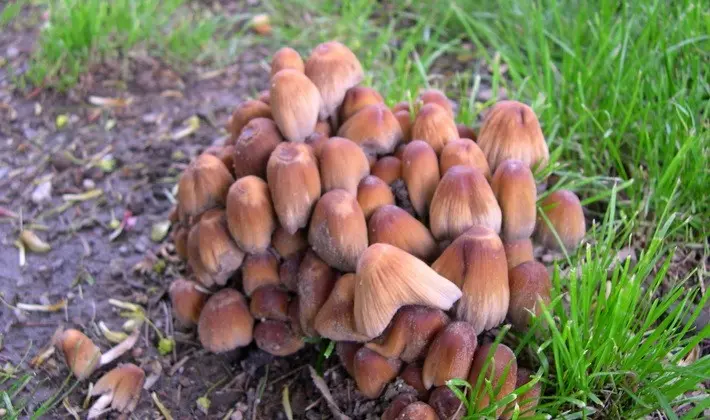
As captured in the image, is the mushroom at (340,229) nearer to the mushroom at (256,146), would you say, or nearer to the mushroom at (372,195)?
the mushroom at (372,195)

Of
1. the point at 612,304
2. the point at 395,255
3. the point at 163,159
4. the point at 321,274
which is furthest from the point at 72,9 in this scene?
the point at 612,304

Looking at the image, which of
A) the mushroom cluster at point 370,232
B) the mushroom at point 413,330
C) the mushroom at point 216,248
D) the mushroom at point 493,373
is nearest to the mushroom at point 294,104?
the mushroom cluster at point 370,232

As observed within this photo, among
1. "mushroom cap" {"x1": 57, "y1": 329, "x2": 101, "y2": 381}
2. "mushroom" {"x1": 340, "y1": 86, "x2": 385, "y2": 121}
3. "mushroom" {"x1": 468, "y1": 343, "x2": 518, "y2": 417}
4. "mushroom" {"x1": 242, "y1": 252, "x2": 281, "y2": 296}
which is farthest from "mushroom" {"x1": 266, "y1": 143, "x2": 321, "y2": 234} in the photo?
"mushroom cap" {"x1": 57, "y1": 329, "x2": 101, "y2": 381}

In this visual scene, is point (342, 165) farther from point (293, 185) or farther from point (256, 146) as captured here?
point (256, 146)

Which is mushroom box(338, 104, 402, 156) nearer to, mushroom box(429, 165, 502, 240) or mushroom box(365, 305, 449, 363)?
mushroom box(429, 165, 502, 240)

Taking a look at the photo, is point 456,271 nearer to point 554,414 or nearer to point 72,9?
point 554,414
